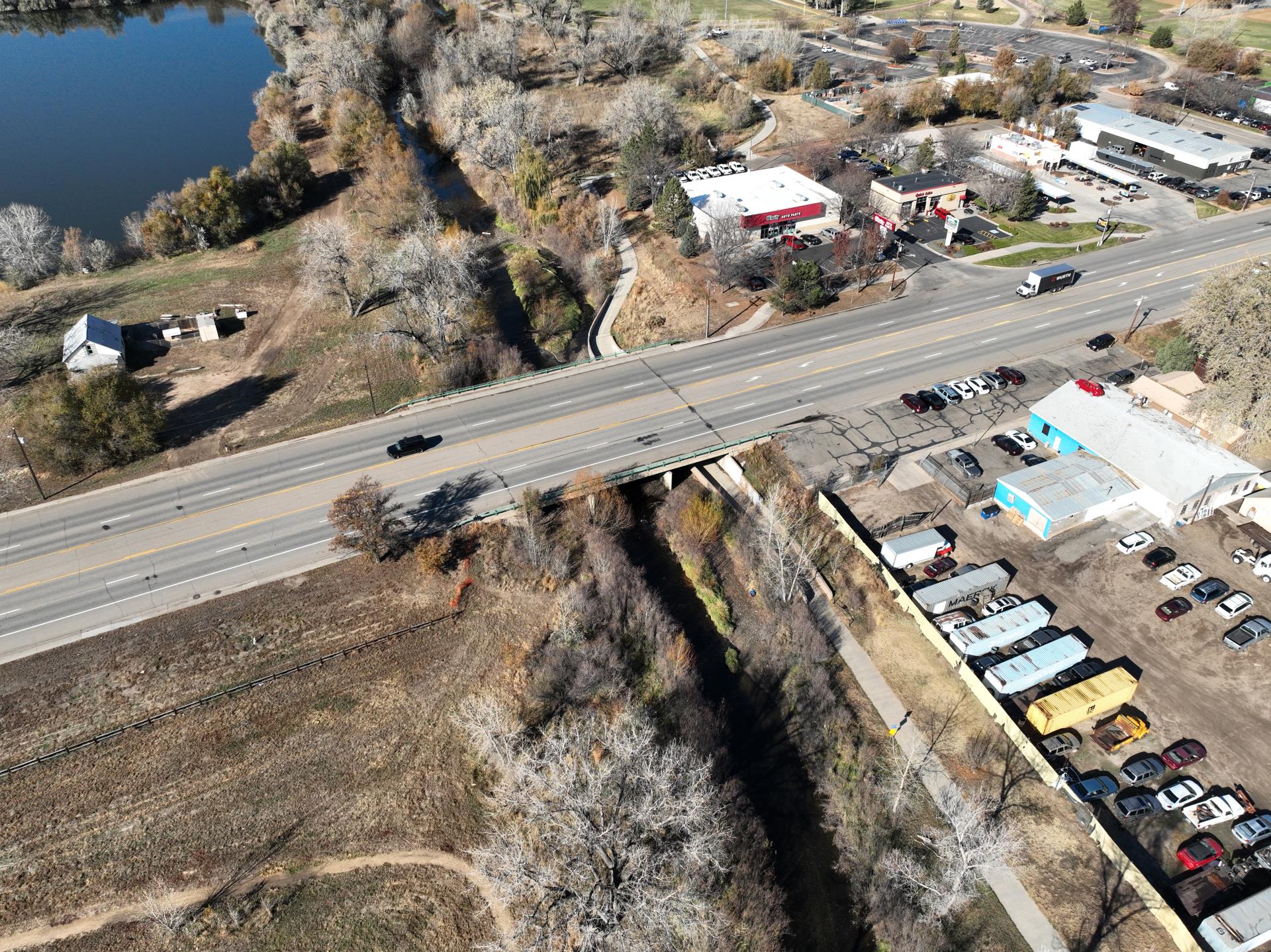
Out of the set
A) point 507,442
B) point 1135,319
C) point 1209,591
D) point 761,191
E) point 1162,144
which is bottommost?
point 1209,591

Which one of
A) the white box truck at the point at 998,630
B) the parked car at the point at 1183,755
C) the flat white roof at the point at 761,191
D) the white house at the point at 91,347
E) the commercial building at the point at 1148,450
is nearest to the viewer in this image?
the parked car at the point at 1183,755

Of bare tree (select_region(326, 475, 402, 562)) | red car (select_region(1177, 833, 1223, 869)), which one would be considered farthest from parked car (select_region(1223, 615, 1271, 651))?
bare tree (select_region(326, 475, 402, 562))

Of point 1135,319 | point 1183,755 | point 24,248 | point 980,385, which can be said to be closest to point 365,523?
point 1183,755

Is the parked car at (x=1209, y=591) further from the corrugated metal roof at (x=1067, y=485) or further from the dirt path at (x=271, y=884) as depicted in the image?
the dirt path at (x=271, y=884)

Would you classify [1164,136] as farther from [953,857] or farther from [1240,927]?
[953,857]

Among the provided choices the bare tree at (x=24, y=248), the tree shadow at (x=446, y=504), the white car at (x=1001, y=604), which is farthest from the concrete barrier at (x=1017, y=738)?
the bare tree at (x=24, y=248)

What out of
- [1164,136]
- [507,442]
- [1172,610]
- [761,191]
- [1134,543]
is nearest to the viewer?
[1172,610]

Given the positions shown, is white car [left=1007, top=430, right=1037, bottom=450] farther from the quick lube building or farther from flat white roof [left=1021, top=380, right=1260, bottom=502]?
the quick lube building

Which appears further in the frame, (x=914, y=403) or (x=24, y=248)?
(x=24, y=248)
